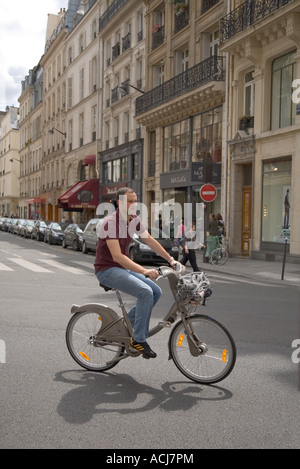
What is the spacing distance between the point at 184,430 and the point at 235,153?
18229 mm

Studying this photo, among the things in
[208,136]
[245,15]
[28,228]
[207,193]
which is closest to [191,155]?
[208,136]

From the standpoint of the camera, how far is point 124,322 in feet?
15.6

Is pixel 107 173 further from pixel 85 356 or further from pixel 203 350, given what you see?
pixel 203 350

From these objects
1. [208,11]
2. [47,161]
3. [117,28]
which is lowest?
[47,161]

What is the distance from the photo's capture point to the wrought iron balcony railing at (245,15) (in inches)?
703

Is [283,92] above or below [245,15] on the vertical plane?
below

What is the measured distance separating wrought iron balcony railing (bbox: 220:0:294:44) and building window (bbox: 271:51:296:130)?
1.68 m

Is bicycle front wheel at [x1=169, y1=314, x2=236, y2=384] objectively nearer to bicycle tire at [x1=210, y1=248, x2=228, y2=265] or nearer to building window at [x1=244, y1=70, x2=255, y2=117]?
bicycle tire at [x1=210, y1=248, x2=228, y2=265]

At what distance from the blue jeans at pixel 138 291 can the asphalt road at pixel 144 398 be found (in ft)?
1.58

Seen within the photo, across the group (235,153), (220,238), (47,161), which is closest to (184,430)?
(220,238)

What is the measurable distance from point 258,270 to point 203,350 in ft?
38.1

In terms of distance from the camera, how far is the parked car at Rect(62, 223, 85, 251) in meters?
23.5
